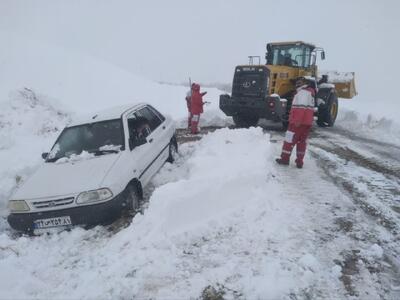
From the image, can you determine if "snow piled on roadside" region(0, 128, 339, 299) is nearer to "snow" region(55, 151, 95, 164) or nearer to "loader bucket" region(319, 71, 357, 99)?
"snow" region(55, 151, 95, 164)

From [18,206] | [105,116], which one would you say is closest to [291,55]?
[105,116]

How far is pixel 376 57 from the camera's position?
1847 inches

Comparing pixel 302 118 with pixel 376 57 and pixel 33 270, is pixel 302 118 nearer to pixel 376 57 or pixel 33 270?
pixel 33 270

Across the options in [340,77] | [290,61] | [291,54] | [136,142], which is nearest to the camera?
[136,142]

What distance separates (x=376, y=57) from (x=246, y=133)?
46.4 metres

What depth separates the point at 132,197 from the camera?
5.29 m

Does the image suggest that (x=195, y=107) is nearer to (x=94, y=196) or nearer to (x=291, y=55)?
(x=291, y=55)

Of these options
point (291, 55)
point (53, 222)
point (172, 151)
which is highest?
point (291, 55)

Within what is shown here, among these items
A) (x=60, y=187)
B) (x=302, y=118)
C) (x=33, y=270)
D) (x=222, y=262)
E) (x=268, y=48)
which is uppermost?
(x=268, y=48)

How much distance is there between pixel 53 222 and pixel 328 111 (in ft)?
33.3

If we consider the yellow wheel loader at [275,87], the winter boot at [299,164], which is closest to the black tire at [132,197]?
the winter boot at [299,164]

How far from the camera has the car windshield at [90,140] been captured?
18.9 ft

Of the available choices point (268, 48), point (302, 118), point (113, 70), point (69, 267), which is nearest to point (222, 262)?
point (69, 267)

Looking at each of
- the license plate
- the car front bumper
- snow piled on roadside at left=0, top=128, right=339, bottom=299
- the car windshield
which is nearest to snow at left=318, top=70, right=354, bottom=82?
snow piled on roadside at left=0, top=128, right=339, bottom=299
